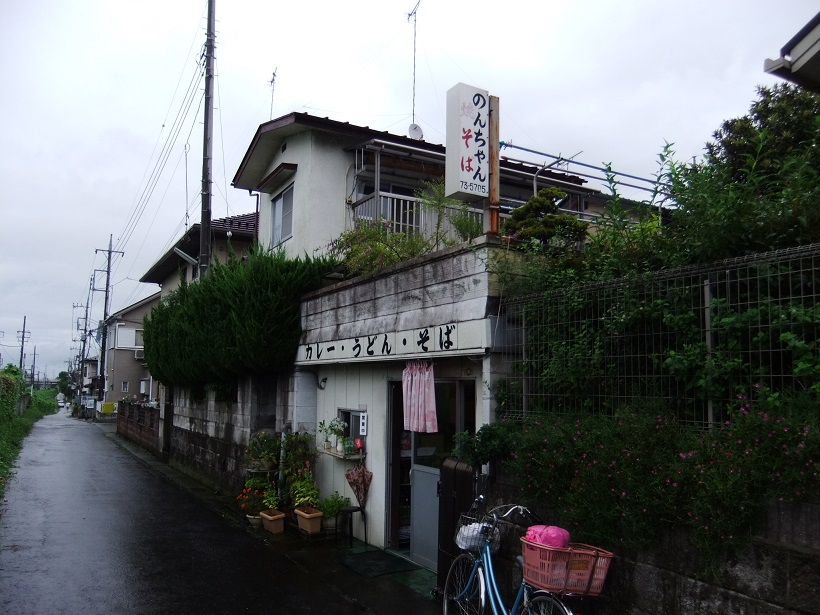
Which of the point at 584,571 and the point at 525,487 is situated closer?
the point at 584,571

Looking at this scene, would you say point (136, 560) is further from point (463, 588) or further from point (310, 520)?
point (463, 588)

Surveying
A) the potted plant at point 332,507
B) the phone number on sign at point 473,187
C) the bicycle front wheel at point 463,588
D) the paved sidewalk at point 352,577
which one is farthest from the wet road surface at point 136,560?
the phone number on sign at point 473,187

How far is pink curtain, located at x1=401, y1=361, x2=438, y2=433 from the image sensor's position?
7.27 metres

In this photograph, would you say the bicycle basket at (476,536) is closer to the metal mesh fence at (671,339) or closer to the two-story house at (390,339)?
the metal mesh fence at (671,339)

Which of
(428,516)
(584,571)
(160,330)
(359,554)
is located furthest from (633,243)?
(160,330)

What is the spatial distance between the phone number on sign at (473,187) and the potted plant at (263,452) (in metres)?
6.04

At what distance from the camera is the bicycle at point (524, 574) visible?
4.42 metres

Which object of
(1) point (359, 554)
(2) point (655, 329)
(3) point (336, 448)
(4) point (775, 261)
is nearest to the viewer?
(4) point (775, 261)

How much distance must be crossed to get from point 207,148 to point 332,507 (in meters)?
10.6

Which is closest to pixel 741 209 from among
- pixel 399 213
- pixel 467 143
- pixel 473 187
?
pixel 473 187

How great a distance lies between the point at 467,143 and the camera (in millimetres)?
7000

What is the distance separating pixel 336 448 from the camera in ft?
31.8

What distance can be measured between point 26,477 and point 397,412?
12.0 metres

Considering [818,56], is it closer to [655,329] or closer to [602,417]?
[655,329]
